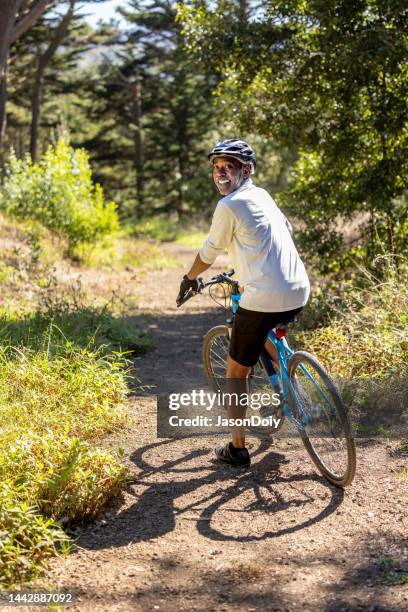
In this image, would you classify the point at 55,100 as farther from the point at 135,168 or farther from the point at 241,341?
the point at 241,341

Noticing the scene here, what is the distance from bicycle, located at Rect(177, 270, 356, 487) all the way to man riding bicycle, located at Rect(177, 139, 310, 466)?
0.86 feet

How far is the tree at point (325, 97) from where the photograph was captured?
8562 millimetres

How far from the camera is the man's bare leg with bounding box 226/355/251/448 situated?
15.4 feet

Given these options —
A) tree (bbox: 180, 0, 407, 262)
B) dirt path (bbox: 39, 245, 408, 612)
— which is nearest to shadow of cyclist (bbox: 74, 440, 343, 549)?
dirt path (bbox: 39, 245, 408, 612)

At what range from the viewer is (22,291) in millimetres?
9867

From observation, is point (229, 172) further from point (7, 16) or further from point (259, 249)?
point (7, 16)

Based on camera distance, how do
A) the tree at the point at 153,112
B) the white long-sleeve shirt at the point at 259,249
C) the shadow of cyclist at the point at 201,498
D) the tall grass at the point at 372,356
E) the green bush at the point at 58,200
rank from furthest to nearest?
the tree at the point at 153,112
the green bush at the point at 58,200
the tall grass at the point at 372,356
the white long-sleeve shirt at the point at 259,249
the shadow of cyclist at the point at 201,498

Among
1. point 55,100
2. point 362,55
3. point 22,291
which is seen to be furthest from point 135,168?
point 362,55

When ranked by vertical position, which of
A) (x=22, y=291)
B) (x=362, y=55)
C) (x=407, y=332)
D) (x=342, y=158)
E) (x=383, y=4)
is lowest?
(x=22, y=291)

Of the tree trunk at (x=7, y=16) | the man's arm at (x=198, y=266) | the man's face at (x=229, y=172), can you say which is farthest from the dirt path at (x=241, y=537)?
the tree trunk at (x=7, y=16)

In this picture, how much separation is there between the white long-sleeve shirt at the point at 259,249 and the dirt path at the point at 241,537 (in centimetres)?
122

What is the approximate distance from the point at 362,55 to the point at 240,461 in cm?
497

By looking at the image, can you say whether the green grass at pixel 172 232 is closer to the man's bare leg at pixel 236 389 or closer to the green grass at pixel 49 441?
the green grass at pixel 49 441

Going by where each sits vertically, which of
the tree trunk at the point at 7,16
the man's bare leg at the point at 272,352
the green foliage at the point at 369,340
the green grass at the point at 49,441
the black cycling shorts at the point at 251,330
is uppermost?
the tree trunk at the point at 7,16
